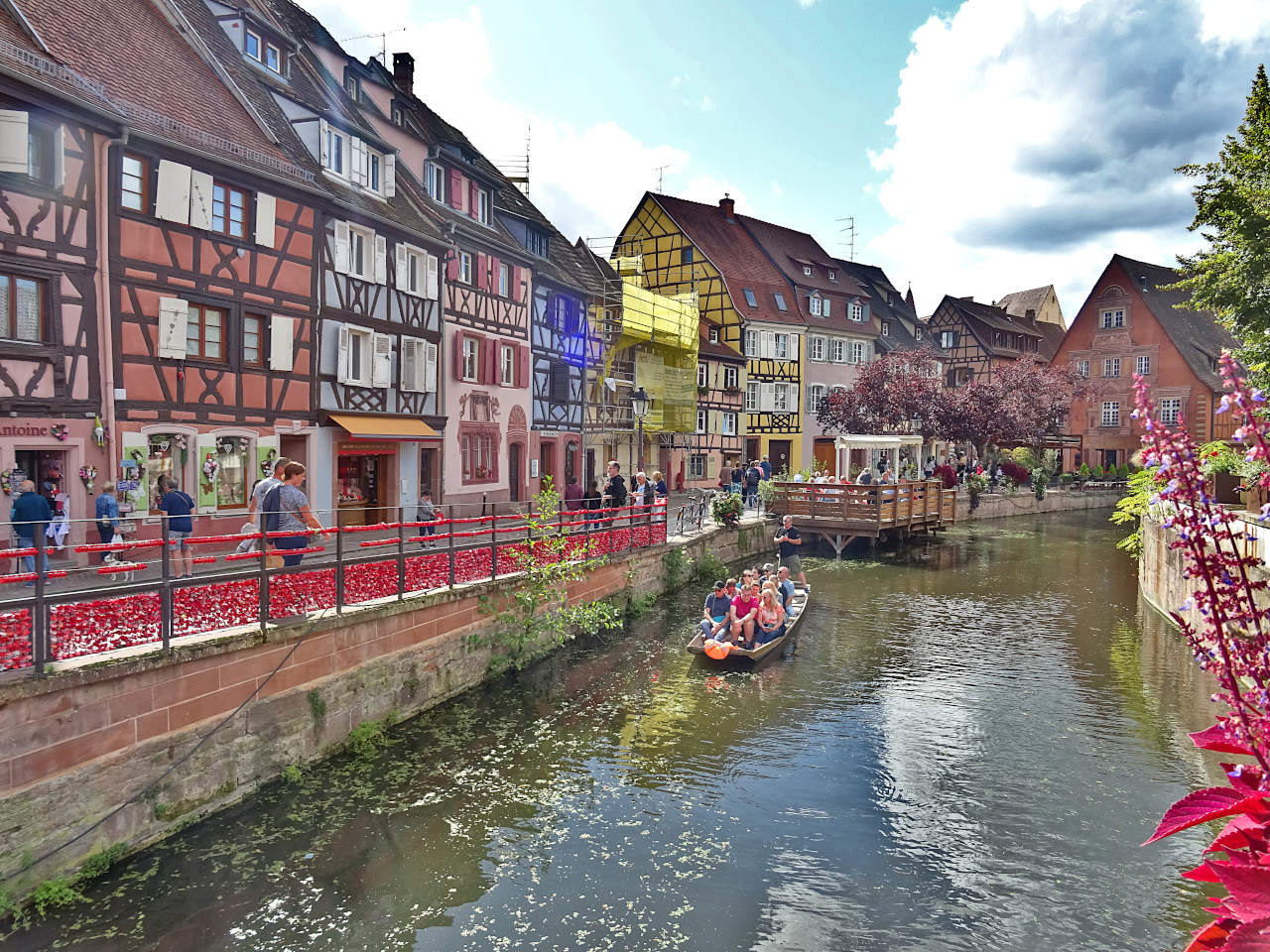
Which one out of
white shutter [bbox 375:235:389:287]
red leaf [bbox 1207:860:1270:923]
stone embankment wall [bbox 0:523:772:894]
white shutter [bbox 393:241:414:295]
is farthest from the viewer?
white shutter [bbox 393:241:414:295]

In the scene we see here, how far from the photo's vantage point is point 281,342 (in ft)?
62.7

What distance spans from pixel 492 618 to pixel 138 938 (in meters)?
7.61

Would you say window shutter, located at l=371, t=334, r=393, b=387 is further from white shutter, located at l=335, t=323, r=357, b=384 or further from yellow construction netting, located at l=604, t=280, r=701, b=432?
yellow construction netting, located at l=604, t=280, r=701, b=432

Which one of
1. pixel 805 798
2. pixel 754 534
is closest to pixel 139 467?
pixel 805 798

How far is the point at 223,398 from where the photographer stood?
1794 centimetres

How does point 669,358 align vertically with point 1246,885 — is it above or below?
above

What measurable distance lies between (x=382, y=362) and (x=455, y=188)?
311 inches

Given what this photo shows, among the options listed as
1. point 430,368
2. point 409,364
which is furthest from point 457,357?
point 409,364

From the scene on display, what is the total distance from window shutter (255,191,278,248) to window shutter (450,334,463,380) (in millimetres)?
7321

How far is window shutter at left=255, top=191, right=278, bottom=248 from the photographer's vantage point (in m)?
18.4

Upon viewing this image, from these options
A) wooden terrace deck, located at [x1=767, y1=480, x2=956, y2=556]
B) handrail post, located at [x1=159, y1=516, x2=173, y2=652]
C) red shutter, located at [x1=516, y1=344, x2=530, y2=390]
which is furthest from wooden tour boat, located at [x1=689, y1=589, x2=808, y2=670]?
red shutter, located at [x1=516, y1=344, x2=530, y2=390]

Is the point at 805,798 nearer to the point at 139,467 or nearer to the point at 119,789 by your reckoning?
the point at 119,789

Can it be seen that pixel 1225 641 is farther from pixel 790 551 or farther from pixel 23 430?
pixel 790 551

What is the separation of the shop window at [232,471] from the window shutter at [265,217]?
414 centimetres
